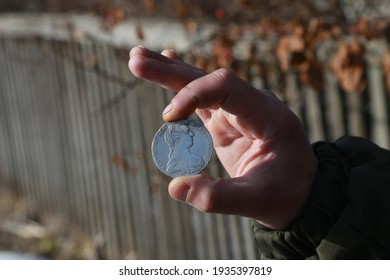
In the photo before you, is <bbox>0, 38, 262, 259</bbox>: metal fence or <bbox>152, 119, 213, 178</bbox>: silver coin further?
<bbox>0, 38, 262, 259</bbox>: metal fence

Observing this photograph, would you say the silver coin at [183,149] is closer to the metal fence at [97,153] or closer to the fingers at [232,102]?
the fingers at [232,102]

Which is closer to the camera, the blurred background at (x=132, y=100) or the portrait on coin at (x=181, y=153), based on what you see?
the portrait on coin at (x=181, y=153)

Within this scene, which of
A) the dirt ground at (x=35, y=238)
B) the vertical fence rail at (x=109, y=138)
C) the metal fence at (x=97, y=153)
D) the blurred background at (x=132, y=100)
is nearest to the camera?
the blurred background at (x=132, y=100)

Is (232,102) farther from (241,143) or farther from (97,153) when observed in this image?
(97,153)

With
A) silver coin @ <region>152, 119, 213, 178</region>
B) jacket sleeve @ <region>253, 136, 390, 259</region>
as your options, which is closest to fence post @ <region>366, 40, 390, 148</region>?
jacket sleeve @ <region>253, 136, 390, 259</region>

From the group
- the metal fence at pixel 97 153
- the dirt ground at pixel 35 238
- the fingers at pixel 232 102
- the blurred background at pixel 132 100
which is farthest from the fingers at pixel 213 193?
the dirt ground at pixel 35 238

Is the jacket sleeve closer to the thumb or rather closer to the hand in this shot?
the hand

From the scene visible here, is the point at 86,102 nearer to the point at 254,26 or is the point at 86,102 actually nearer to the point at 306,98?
the point at 254,26
